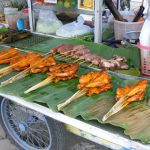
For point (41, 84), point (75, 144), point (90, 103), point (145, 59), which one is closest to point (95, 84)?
point (90, 103)

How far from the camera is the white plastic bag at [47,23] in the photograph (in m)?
3.74

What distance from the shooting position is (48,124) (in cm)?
258

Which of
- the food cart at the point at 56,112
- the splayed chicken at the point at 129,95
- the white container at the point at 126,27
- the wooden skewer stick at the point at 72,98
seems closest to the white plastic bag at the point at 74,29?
the food cart at the point at 56,112

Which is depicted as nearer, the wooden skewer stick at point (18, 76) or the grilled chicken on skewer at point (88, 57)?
the wooden skewer stick at point (18, 76)

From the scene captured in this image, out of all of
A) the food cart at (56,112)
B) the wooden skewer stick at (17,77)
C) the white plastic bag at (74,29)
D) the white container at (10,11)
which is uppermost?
the white container at (10,11)

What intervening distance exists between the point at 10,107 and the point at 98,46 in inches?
43.2

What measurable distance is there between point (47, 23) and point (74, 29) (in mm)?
410

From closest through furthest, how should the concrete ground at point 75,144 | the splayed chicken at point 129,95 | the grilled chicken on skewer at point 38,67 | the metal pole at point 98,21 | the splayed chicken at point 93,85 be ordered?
the splayed chicken at point 129,95
the splayed chicken at point 93,85
the grilled chicken on skewer at point 38,67
the concrete ground at point 75,144
the metal pole at point 98,21

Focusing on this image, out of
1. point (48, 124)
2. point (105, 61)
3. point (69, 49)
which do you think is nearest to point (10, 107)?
point (48, 124)

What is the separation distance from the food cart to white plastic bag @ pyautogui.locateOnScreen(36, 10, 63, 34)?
100 millimetres

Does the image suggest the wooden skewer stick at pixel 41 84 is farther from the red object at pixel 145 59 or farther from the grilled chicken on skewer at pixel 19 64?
the red object at pixel 145 59

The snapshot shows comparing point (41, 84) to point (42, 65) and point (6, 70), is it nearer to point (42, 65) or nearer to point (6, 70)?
point (42, 65)

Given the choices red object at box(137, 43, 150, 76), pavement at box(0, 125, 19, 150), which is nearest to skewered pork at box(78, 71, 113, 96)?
red object at box(137, 43, 150, 76)

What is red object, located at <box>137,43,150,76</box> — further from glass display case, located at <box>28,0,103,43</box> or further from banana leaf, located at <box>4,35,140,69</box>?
glass display case, located at <box>28,0,103,43</box>
